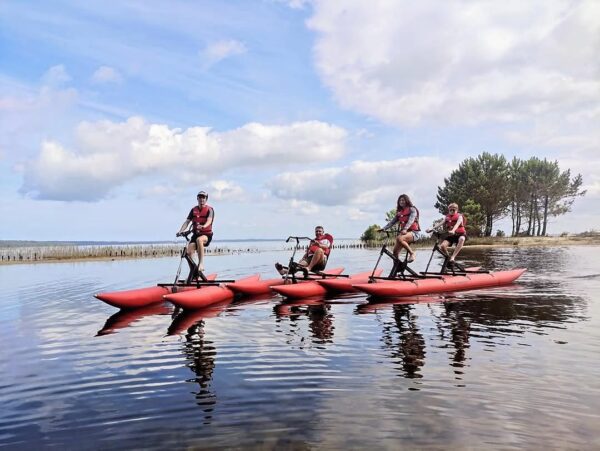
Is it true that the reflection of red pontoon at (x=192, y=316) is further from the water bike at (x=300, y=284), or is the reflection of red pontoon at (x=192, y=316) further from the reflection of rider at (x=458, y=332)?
the reflection of rider at (x=458, y=332)

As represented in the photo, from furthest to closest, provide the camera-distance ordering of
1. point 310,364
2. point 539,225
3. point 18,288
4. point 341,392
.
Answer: point 539,225 → point 18,288 → point 310,364 → point 341,392

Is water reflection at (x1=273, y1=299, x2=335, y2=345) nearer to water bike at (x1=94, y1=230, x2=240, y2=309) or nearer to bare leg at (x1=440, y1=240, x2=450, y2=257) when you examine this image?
water bike at (x1=94, y1=230, x2=240, y2=309)

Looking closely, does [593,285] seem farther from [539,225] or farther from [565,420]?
[539,225]

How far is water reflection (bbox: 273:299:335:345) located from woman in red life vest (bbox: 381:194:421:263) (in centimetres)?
332

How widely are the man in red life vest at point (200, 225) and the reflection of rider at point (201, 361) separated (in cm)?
416

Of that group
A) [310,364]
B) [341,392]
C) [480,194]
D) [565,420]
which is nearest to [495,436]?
[565,420]

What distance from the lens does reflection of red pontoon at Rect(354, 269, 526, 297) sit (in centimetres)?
1549

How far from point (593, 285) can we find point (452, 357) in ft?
44.5

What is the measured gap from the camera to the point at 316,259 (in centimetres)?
1792

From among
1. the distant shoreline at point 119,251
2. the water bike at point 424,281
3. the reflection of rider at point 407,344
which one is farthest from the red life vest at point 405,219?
the distant shoreline at point 119,251

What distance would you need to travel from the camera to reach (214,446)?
203 inches

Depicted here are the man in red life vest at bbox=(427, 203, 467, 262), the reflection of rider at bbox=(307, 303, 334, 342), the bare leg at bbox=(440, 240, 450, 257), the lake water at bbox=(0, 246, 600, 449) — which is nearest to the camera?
the lake water at bbox=(0, 246, 600, 449)

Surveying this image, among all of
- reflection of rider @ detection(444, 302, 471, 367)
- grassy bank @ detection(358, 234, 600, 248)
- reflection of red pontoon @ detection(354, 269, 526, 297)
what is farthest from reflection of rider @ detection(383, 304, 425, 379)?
grassy bank @ detection(358, 234, 600, 248)

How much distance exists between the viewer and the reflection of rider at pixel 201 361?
21.6 feet
